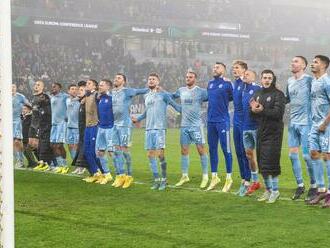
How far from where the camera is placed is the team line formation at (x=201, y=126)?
23.2 feet

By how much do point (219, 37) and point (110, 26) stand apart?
7.64m

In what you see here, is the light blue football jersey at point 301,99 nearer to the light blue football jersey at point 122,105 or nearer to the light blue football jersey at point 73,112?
the light blue football jersey at point 122,105

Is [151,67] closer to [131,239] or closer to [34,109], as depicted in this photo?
[34,109]

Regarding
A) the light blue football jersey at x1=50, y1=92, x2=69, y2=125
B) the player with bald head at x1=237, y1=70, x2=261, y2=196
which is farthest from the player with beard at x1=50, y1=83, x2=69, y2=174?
the player with bald head at x1=237, y1=70, x2=261, y2=196

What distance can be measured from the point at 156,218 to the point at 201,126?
2.89 metres

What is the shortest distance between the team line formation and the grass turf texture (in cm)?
40

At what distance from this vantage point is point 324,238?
5.21m

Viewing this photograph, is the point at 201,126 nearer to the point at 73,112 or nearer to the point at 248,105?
the point at 248,105

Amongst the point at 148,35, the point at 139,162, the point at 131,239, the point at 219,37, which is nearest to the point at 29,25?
the point at 148,35

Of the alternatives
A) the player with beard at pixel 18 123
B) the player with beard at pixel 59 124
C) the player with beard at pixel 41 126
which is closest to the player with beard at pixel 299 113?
the player with beard at pixel 59 124

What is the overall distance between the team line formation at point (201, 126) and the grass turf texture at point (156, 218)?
0.40 metres

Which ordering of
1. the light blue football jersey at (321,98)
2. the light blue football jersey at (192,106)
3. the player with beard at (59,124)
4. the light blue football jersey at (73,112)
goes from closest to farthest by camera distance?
1. the light blue football jersey at (321,98)
2. the light blue football jersey at (192,106)
3. the light blue football jersey at (73,112)
4. the player with beard at (59,124)

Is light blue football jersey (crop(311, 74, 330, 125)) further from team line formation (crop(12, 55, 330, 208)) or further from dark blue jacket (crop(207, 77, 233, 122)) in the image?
dark blue jacket (crop(207, 77, 233, 122))

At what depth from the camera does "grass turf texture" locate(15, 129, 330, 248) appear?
5215mm
